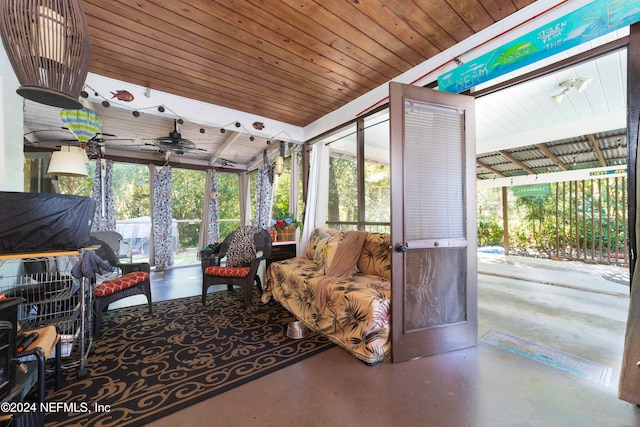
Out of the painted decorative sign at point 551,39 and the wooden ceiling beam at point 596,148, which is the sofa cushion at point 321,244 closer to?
the painted decorative sign at point 551,39

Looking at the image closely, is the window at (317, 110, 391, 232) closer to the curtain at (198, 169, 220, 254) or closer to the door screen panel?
the door screen panel

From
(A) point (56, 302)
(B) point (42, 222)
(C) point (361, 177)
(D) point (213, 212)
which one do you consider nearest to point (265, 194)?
(D) point (213, 212)

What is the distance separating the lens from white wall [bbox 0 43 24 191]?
201cm

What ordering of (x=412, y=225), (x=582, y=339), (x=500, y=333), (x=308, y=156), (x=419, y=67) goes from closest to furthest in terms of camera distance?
(x=412, y=225) → (x=582, y=339) → (x=500, y=333) → (x=419, y=67) → (x=308, y=156)

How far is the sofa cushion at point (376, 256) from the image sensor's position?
9.22 ft

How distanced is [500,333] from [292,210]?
3651 mm

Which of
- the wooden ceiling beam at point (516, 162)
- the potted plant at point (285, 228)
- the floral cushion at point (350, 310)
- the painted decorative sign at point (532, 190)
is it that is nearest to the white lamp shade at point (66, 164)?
the potted plant at point (285, 228)

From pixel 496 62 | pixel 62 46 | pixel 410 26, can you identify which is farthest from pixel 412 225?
pixel 62 46

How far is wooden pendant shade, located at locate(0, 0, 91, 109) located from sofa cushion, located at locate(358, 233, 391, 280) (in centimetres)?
264

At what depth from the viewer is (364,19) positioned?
2.14 meters

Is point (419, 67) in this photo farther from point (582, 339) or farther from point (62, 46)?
point (582, 339)

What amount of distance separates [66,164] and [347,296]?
145 inches

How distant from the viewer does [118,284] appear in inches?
110

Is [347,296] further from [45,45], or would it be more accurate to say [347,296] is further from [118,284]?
[118,284]
